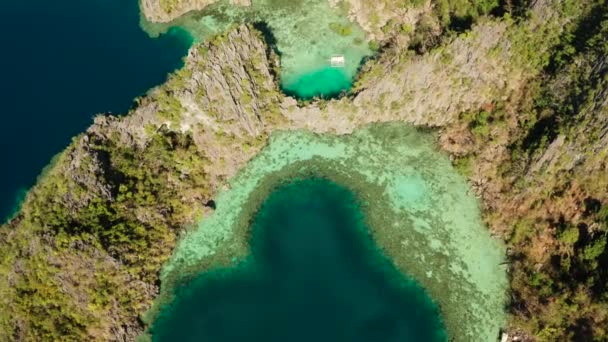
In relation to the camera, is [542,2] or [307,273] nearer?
[307,273]

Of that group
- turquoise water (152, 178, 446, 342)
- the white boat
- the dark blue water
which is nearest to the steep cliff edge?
the dark blue water

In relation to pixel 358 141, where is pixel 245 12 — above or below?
above

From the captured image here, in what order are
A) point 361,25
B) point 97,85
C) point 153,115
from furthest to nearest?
1. point 361,25
2. point 97,85
3. point 153,115

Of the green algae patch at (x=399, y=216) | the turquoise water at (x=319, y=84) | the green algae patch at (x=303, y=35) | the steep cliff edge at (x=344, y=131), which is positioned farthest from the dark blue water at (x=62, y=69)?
the green algae patch at (x=399, y=216)

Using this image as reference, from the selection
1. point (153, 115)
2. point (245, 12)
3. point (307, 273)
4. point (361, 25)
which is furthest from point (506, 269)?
point (245, 12)

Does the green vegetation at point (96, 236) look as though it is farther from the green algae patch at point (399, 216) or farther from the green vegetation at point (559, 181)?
the green vegetation at point (559, 181)

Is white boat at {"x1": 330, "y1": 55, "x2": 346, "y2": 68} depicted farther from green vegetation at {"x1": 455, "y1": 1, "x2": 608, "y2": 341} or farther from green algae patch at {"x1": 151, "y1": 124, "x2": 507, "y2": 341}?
green vegetation at {"x1": 455, "y1": 1, "x2": 608, "y2": 341}

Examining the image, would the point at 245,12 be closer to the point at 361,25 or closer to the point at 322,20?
the point at 322,20
